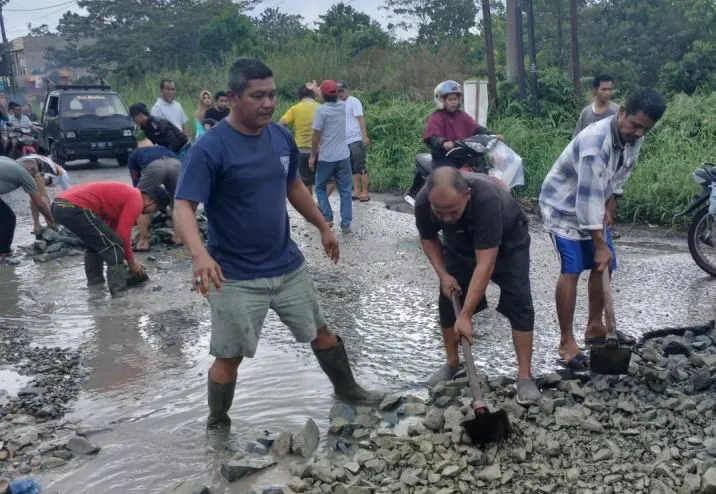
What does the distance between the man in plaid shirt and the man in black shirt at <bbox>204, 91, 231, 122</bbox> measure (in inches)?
272

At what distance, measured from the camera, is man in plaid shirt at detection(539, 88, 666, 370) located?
4375 mm

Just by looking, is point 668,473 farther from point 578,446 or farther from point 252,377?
point 252,377

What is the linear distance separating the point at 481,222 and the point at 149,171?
495cm

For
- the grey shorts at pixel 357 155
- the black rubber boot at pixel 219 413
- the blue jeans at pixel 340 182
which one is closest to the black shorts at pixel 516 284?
the black rubber boot at pixel 219 413

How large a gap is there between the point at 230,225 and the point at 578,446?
1.99 metres

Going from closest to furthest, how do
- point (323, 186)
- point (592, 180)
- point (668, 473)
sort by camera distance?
point (668, 473) → point (592, 180) → point (323, 186)

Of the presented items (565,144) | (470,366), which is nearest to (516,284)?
(470,366)

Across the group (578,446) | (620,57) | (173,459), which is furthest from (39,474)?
(620,57)

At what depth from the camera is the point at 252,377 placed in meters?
4.95

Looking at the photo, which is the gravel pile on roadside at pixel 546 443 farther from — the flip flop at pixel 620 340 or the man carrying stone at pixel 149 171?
the man carrying stone at pixel 149 171

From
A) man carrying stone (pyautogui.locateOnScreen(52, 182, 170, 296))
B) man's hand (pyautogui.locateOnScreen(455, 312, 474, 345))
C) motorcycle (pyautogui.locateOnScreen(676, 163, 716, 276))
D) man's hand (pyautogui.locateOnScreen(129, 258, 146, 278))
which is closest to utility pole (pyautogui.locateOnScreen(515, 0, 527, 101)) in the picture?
motorcycle (pyautogui.locateOnScreen(676, 163, 716, 276))

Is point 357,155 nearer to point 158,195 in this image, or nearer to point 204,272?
point 158,195

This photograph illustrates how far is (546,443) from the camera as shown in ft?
11.9

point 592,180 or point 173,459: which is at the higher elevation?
point 592,180
